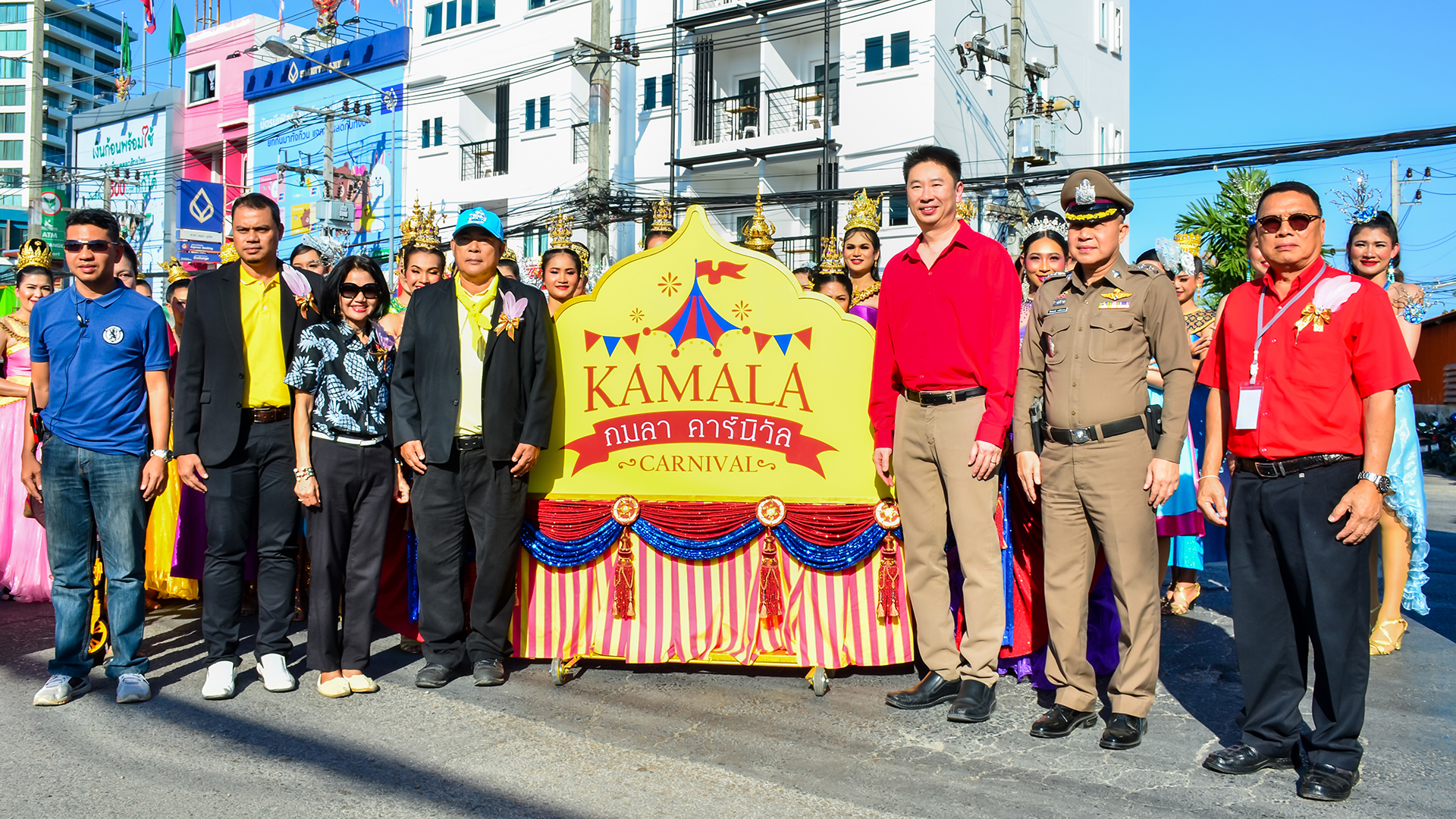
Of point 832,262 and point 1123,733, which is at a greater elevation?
point 832,262

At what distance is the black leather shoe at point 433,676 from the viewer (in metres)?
4.20

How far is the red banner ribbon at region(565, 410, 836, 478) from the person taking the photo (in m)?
4.34

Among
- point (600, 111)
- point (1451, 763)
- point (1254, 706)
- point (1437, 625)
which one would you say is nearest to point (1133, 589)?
point (1254, 706)

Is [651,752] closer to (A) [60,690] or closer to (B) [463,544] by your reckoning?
(B) [463,544]

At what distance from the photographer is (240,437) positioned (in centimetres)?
417

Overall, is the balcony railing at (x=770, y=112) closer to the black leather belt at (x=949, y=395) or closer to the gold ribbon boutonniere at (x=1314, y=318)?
the black leather belt at (x=949, y=395)

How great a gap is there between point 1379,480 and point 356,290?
3841 millimetres

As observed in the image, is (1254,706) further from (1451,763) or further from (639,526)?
(639,526)

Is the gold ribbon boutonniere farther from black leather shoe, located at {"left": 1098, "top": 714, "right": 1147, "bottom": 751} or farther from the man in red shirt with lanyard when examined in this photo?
black leather shoe, located at {"left": 1098, "top": 714, "right": 1147, "bottom": 751}

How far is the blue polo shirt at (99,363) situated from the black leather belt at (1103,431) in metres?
3.69

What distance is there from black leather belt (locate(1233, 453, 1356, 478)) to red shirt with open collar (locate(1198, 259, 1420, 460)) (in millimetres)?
17

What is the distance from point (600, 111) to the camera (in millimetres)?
18578

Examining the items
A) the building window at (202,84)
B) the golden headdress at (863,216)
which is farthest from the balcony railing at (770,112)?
the building window at (202,84)

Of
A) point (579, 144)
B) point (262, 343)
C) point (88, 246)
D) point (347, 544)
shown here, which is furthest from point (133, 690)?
point (579, 144)
